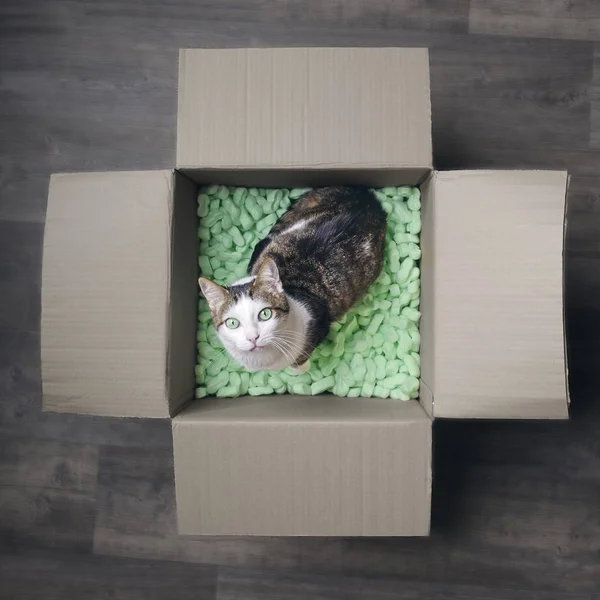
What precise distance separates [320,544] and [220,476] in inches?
20.3

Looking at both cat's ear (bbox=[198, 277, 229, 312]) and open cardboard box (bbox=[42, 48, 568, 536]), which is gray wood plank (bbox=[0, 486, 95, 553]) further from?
cat's ear (bbox=[198, 277, 229, 312])

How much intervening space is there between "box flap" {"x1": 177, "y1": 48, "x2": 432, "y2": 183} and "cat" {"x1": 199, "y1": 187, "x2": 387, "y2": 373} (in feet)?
0.53

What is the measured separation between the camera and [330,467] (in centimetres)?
86

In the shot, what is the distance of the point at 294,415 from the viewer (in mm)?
901

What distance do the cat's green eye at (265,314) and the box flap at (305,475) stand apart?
0.17 metres

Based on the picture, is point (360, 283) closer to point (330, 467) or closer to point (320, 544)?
point (330, 467)

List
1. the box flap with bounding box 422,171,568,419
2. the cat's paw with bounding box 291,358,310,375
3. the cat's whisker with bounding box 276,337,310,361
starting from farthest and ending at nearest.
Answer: the cat's paw with bounding box 291,358,310,375 < the cat's whisker with bounding box 276,337,310,361 < the box flap with bounding box 422,171,568,419

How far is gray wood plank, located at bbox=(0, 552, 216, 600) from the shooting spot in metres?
1.26

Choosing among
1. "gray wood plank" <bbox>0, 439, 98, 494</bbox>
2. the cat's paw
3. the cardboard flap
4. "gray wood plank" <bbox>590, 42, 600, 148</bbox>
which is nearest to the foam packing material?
the cat's paw

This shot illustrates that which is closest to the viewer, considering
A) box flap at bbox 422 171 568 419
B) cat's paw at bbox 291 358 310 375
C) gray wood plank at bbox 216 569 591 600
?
box flap at bbox 422 171 568 419

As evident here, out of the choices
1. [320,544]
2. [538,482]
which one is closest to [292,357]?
[320,544]

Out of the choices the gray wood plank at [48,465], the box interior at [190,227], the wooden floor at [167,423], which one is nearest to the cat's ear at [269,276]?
the box interior at [190,227]

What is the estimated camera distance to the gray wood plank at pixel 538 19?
1.30 metres

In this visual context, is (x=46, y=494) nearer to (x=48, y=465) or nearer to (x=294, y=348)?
(x=48, y=465)
